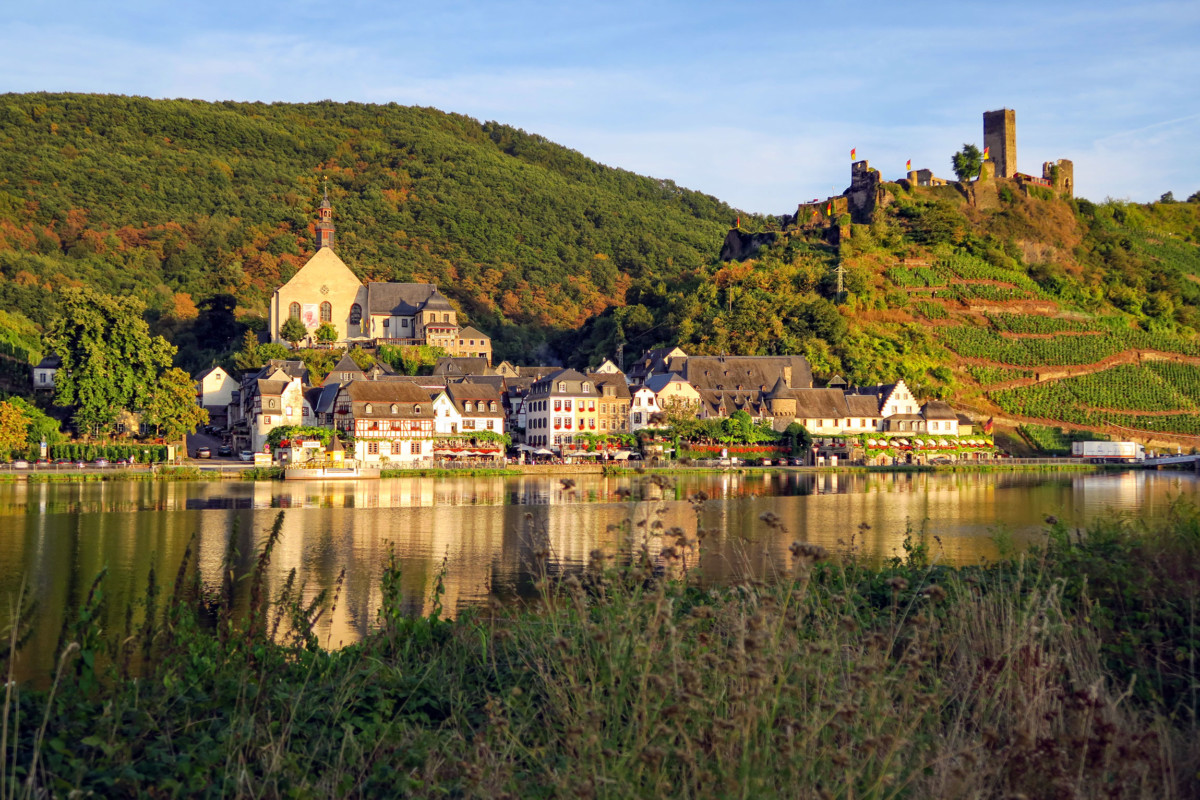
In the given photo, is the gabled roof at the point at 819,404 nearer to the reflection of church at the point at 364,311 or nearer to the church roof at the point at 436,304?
the reflection of church at the point at 364,311

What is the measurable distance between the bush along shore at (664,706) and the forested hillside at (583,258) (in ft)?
254

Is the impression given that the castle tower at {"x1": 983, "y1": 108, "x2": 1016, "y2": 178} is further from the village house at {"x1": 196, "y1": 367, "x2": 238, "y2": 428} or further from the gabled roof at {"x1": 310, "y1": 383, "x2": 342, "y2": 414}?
the village house at {"x1": 196, "y1": 367, "x2": 238, "y2": 428}

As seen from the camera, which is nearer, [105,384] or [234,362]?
[105,384]

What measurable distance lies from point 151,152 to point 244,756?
505 feet

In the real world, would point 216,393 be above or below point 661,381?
below

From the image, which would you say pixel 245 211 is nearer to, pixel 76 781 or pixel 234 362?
pixel 234 362

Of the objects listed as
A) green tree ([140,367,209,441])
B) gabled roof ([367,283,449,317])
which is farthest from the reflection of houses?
gabled roof ([367,283,449,317])

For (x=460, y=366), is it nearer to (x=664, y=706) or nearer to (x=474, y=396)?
(x=474, y=396)

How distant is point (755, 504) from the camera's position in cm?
3691

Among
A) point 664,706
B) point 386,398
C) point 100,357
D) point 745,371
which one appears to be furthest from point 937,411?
point 664,706

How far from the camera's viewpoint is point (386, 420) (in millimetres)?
66500

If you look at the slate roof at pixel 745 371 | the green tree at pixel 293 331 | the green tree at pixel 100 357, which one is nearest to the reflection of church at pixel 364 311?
the green tree at pixel 293 331

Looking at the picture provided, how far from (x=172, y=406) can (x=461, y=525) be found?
129 ft

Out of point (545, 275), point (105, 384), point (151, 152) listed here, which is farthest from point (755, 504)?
point (151, 152)
